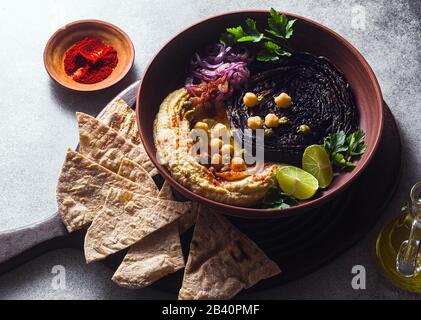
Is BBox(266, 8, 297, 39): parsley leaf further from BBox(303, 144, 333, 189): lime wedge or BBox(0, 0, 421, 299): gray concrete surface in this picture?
BBox(0, 0, 421, 299): gray concrete surface

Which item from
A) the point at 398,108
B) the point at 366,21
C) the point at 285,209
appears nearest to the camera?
the point at 285,209

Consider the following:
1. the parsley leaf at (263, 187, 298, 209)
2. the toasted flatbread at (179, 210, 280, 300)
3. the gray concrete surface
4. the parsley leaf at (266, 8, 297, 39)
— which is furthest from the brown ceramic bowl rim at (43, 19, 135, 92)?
the parsley leaf at (263, 187, 298, 209)

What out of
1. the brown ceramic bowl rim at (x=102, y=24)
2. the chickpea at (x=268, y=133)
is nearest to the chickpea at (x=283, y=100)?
the chickpea at (x=268, y=133)

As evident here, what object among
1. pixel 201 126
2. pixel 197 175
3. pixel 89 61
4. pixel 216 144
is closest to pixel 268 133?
pixel 216 144

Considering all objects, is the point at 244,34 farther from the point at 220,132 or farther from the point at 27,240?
the point at 27,240

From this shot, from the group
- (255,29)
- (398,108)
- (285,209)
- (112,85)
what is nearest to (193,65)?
(255,29)

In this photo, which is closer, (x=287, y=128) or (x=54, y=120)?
(x=287, y=128)
